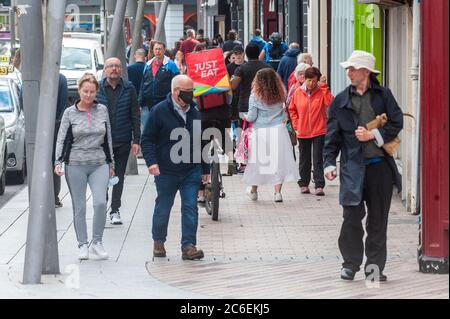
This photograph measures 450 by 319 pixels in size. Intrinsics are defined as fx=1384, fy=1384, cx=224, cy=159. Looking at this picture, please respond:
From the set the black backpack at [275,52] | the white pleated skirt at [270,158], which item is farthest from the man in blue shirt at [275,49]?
the white pleated skirt at [270,158]

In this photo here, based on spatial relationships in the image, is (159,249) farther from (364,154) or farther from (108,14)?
(108,14)

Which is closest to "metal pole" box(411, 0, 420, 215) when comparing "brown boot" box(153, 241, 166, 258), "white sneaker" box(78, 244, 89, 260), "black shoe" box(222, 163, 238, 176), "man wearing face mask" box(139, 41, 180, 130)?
"brown boot" box(153, 241, 166, 258)

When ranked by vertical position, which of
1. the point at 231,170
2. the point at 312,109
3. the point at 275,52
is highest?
the point at 275,52

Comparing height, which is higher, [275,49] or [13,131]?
[275,49]

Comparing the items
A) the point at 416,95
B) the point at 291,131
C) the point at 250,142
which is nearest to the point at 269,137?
the point at 250,142

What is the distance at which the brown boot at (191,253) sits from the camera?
12172 millimetres

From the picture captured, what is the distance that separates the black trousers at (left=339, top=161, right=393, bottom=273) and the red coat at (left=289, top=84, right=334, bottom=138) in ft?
21.9

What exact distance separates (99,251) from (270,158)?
4.70 meters

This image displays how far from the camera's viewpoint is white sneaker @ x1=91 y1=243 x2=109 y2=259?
12.3 meters

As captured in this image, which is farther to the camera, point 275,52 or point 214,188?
point 275,52

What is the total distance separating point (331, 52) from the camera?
2570cm

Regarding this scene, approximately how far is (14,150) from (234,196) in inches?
171

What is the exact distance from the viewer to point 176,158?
1227cm
